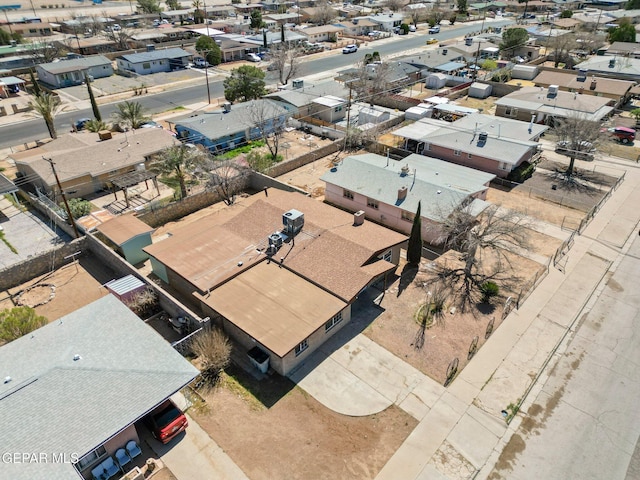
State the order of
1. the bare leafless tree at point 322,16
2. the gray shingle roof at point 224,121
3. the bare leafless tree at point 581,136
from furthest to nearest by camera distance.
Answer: the bare leafless tree at point 322,16, the gray shingle roof at point 224,121, the bare leafless tree at point 581,136

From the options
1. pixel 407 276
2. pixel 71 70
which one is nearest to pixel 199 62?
pixel 71 70

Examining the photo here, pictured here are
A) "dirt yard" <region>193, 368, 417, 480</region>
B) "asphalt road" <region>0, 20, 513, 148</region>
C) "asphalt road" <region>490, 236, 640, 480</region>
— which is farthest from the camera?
"asphalt road" <region>0, 20, 513, 148</region>

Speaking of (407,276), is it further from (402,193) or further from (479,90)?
(479,90)

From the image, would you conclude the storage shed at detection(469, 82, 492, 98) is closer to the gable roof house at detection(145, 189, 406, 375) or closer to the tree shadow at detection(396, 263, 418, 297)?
the gable roof house at detection(145, 189, 406, 375)

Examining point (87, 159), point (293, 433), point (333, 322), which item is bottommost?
point (293, 433)

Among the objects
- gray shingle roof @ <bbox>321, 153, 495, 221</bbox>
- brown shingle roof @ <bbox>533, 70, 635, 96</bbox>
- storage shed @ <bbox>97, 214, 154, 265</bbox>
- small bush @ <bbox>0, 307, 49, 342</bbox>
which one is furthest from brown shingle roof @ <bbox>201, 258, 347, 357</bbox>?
brown shingle roof @ <bbox>533, 70, 635, 96</bbox>

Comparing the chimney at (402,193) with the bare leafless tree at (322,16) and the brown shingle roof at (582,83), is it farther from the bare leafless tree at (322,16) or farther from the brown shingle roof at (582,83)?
the bare leafless tree at (322,16)

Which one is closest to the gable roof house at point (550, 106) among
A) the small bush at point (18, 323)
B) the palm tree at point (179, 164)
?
the palm tree at point (179, 164)
